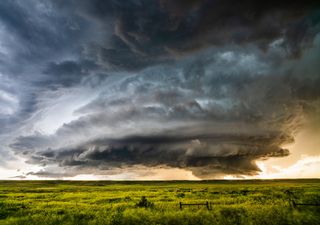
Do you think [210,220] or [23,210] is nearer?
[210,220]

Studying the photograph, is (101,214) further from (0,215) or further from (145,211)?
(0,215)

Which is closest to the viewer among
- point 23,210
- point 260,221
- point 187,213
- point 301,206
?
point 260,221

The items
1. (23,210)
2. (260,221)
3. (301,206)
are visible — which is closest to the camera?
(260,221)

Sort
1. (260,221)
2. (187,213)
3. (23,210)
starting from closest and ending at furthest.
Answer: (260,221), (187,213), (23,210)

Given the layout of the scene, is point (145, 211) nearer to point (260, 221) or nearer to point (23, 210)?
point (260, 221)

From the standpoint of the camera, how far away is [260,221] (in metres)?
31.4

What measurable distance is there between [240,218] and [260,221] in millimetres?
2030

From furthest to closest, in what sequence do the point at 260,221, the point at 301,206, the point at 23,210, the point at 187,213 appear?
the point at 23,210 → the point at 301,206 → the point at 187,213 → the point at 260,221

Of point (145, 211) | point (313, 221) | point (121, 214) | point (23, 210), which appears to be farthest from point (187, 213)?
point (23, 210)

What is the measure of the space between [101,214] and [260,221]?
1748 cm

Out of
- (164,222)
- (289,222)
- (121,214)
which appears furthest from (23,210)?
(289,222)

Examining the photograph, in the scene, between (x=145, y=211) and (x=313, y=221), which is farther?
(x=145, y=211)

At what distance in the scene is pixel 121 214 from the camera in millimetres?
34500

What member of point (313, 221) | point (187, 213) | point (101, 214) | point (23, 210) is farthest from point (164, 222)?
point (23, 210)
